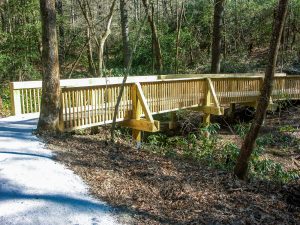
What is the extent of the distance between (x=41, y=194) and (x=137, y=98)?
17.9 ft

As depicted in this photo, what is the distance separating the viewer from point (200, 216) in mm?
4465

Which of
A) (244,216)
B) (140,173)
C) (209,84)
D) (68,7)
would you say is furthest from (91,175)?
(68,7)

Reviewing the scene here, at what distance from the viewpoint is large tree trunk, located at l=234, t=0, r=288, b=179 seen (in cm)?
585

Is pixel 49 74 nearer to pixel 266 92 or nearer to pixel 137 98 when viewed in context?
pixel 137 98

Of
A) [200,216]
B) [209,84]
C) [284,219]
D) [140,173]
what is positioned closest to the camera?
[200,216]

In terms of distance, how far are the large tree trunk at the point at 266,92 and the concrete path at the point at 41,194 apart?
9.63 feet

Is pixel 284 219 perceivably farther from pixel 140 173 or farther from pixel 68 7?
pixel 68 7

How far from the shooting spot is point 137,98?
9.76 m

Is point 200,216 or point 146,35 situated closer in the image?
point 200,216

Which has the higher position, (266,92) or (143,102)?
(266,92)

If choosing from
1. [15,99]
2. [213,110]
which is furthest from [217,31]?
[15,99]

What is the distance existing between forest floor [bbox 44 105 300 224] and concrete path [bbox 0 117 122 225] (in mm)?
223

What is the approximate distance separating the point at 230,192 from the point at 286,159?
18.3ft

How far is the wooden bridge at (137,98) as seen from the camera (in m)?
8.40
